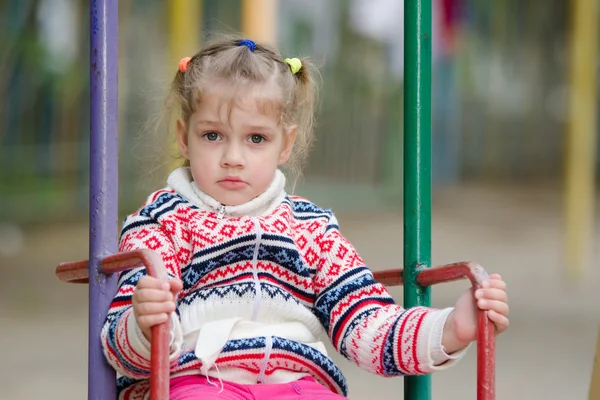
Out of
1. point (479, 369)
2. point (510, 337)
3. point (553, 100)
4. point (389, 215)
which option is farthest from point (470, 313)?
point (553, 100)

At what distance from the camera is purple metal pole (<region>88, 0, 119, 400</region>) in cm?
175

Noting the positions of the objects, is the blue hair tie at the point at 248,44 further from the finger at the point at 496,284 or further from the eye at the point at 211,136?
the finger at the point at 496,284

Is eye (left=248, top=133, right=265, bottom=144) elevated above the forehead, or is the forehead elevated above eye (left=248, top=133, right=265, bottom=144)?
the forehead

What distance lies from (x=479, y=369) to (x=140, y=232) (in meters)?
0.66

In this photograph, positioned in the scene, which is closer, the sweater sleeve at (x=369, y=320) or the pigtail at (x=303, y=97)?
the sweater sleeve at (x=369, y=320)

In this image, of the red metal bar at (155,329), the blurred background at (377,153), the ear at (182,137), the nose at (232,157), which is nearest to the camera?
the red metal bar at (155,329)

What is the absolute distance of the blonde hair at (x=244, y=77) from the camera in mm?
1929

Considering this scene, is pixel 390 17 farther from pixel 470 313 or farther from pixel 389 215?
pixel 470 313

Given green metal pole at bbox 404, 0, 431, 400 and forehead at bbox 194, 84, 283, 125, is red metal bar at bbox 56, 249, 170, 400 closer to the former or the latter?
forehead at bbox 194, 84, 283, 125

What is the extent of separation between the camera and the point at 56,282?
24.2ft

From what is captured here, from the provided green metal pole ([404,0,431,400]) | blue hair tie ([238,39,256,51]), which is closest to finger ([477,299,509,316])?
green metal pole ([404,0,431,400])

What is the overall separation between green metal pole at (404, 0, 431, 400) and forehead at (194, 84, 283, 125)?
0.26 metres

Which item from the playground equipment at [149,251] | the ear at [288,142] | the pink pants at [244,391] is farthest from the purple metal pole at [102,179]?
the ear at [288,142]

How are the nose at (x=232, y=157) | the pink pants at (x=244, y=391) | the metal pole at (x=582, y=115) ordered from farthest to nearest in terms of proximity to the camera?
the metal pole at (x=582, y=115), the nose at (x=232, y=157), the pink pants at (x=244, y=391)
